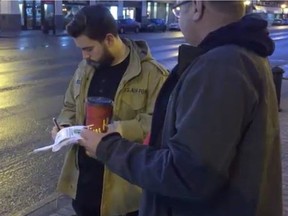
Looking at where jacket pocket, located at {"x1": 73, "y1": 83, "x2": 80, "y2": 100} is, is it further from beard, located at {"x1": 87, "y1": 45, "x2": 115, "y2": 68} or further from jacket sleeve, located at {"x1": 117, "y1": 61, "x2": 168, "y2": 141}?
jacket sleeve, located at {"x1": 117, "y1": 61, "x2": 168, "y2": 141}

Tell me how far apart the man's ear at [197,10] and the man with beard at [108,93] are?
3.65ft

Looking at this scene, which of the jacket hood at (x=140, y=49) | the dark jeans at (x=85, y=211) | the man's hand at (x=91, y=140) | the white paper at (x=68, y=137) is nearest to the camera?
the man's hand at (x=91, y=140)

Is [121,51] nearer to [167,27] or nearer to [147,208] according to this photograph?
[147,208]

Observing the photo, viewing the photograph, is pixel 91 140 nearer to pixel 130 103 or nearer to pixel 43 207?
pixel 130 103

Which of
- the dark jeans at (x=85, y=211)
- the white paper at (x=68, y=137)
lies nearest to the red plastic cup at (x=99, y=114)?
the white paper at (x=68, y=137)

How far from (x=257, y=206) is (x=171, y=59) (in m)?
19.0

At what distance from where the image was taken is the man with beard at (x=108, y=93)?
286 centimetres

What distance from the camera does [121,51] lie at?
304 cm

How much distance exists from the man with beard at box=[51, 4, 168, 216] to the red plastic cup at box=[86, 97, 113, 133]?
503mm

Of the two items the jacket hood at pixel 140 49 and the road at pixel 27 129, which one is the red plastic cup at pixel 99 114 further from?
the road at pixel 27 129

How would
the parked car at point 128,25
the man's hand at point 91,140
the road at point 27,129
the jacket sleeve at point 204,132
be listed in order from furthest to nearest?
1. the parked car at point 128,25
2. the road at point 27,129
3. the man's hand at point 91,140
4. the jacket sleeve at point 204,132

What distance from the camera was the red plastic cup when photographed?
221 cm

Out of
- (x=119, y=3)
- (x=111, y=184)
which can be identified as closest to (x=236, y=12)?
(x=111, y=184)

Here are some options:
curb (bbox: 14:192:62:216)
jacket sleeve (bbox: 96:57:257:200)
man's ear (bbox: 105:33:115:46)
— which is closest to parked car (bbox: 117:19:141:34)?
curb (bbox: 14:192:62:216)
